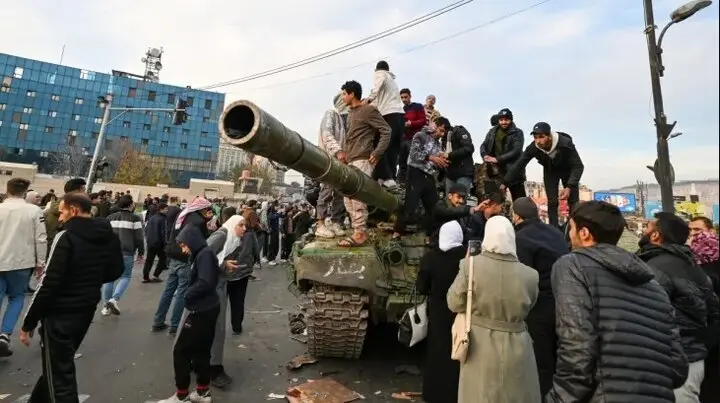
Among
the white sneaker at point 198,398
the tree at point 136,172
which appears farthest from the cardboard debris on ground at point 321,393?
the tree at point 136,172

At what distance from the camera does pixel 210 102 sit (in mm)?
71000

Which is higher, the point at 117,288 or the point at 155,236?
the point at 155,236

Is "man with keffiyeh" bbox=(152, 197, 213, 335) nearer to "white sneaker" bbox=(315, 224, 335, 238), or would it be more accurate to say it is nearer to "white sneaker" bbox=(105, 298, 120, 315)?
"white sneaker" bbox=(105, 298, 120, 315)

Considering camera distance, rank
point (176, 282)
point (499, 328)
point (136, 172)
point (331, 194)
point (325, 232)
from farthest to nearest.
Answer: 1. point (136, 172)
2. point (176, 282)
3. point (331, 194)
4. point (325, 232)
5. point (499, 328)

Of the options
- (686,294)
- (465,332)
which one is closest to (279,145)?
(465,332)

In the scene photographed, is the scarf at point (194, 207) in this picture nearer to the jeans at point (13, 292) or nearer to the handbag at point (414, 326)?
the jeans at point (13, 292)

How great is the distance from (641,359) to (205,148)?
73588mm

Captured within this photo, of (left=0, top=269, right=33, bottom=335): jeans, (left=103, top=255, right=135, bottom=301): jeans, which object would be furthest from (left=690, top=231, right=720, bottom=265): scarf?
(left=103, top=255, right=135, bottom=301): jeans

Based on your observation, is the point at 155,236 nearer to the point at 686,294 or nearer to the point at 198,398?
the point at 198,398

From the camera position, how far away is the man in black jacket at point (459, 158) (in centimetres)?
659

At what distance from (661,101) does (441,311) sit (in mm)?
6831

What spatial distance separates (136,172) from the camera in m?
45.7

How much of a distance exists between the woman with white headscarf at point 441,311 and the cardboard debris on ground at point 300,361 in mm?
1692

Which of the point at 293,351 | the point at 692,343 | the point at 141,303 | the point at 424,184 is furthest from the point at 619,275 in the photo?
the point at 141,303
